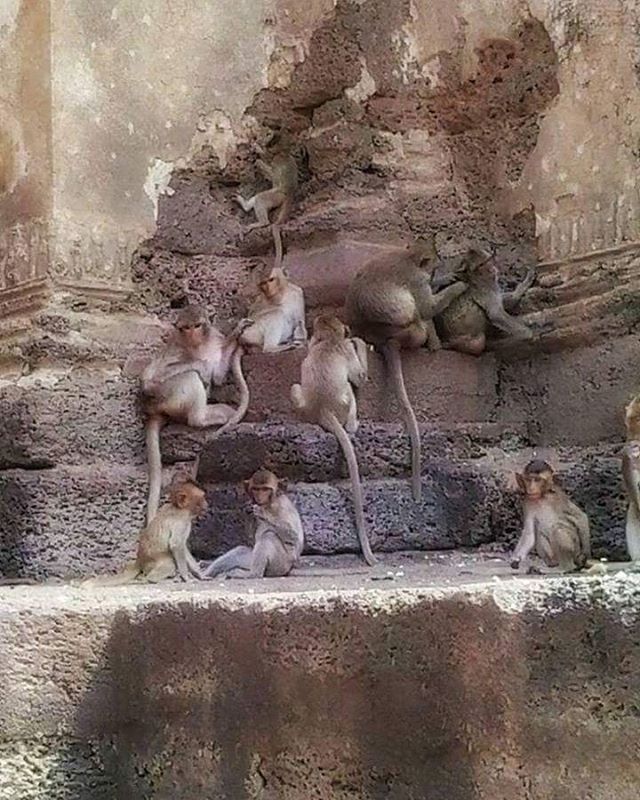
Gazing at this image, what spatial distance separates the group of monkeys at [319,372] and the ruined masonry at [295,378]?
102mm

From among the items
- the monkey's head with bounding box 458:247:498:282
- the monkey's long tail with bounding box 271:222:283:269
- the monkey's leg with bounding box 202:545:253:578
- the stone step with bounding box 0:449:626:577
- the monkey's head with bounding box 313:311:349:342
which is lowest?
the monkey's leg with bounding box 202:545:253:578

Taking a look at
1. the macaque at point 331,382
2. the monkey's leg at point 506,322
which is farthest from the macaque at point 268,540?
the monkey's leg at point 506,322

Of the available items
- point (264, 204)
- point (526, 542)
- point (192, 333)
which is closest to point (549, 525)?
point (526, 542)

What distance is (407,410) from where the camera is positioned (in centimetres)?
460

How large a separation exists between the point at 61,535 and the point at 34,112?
1837 mm

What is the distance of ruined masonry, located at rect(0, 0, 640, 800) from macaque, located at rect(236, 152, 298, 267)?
64 mm

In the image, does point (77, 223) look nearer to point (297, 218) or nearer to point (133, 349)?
point (133, 349)

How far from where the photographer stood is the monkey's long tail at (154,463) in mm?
4664

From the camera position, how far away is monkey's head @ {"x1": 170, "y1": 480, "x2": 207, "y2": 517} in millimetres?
4020

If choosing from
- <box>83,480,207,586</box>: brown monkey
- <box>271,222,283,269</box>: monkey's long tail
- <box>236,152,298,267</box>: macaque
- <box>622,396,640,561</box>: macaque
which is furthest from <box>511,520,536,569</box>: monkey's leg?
<box>236,152,298,267</box>: macaque

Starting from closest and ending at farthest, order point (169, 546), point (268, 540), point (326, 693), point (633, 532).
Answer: point (326, 693) → point (633, 532) → point (169, 546) → point (268, 540)

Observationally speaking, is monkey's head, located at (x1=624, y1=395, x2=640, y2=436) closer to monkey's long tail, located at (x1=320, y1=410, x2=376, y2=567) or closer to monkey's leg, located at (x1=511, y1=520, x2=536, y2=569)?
monkey's leg, located at (x1=511, y1=520, x2=536, y2=569)

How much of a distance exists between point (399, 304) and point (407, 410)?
0.44 m

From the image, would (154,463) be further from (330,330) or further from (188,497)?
(330,330)
